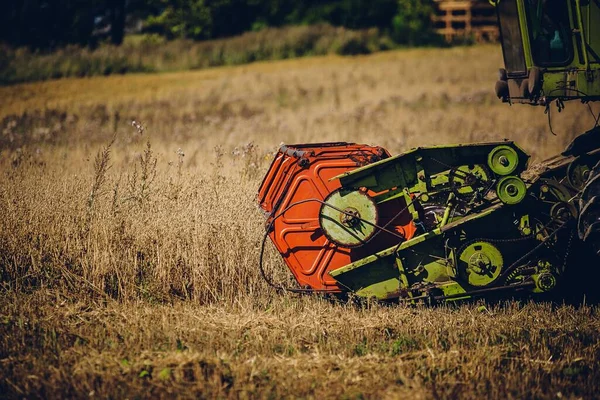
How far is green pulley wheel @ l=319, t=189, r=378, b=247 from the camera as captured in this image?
259 inches

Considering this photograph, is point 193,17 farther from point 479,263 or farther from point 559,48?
point 479,263

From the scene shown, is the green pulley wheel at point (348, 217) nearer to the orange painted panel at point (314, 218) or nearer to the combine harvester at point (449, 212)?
→ the combine harvester at point (449, 212)

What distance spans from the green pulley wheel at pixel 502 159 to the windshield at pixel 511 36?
1243 mm

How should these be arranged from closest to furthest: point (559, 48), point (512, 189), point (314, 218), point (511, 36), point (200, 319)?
point (512, 189) → point (200, 319) → point (314, 218) → point (559, 48) → point (511, 36)

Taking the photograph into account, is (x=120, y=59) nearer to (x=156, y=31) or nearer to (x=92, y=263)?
(x=156, y=31)

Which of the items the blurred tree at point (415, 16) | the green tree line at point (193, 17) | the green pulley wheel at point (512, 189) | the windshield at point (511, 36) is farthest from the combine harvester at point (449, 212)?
the blurred tree at point (415, 16)

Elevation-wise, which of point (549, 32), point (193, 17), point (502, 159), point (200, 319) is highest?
point (193, 17)

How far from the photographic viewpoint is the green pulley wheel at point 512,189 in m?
6.43

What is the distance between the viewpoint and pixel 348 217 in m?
6.57

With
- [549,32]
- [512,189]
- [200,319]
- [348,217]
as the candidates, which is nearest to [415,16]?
[549,32]

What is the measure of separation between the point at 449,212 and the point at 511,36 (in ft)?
7.13

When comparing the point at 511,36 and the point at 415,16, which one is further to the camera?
the point at 415,16

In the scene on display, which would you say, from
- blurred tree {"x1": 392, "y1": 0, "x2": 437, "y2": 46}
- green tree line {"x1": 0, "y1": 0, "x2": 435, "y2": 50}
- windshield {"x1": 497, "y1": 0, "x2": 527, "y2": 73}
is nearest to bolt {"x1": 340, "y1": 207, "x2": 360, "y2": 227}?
windshield {"x1": 497, "y1": 0, "x2": 527, "y2": 73}

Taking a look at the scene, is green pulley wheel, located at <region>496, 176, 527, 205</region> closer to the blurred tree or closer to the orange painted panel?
the orange painted panel
